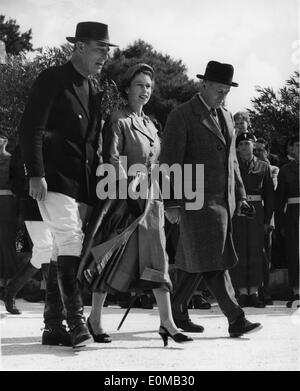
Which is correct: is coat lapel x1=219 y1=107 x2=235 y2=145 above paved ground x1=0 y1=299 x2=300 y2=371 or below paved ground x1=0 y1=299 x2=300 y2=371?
above

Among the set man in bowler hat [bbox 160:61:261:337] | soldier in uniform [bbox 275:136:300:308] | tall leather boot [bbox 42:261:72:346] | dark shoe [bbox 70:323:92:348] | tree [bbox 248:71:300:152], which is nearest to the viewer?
dark shoe [bbox 70:323:92:348]

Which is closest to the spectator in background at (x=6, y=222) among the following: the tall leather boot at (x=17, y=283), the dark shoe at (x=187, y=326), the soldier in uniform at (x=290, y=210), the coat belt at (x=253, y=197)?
the tall leather boot at (x=17, y=283)

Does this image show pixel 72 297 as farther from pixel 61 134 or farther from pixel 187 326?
pixel 187 326

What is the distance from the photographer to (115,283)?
6641mm

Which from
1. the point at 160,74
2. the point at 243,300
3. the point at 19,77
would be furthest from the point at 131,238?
the point at 160,74

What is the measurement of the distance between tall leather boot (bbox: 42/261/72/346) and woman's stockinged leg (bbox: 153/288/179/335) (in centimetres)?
66

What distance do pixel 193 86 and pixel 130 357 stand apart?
3588 centimetres

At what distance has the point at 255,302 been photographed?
33.6 ft

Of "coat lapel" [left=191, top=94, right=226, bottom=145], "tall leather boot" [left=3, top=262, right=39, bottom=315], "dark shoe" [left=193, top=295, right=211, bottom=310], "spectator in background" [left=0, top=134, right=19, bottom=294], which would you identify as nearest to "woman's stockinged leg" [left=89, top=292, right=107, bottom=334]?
"coat lapel" [left=191, top=94, right=226, bottom=145]

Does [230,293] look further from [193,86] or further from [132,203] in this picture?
[193,86]

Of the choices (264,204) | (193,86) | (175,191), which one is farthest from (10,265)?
(193,86)

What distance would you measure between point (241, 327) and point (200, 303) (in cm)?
319

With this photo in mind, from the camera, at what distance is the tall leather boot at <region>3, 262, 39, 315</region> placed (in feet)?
30.3

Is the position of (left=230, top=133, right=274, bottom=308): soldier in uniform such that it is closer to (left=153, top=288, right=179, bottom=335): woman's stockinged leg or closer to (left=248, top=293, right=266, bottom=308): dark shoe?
(left=248, top=293, right=266, bottom=308): dark shoe
